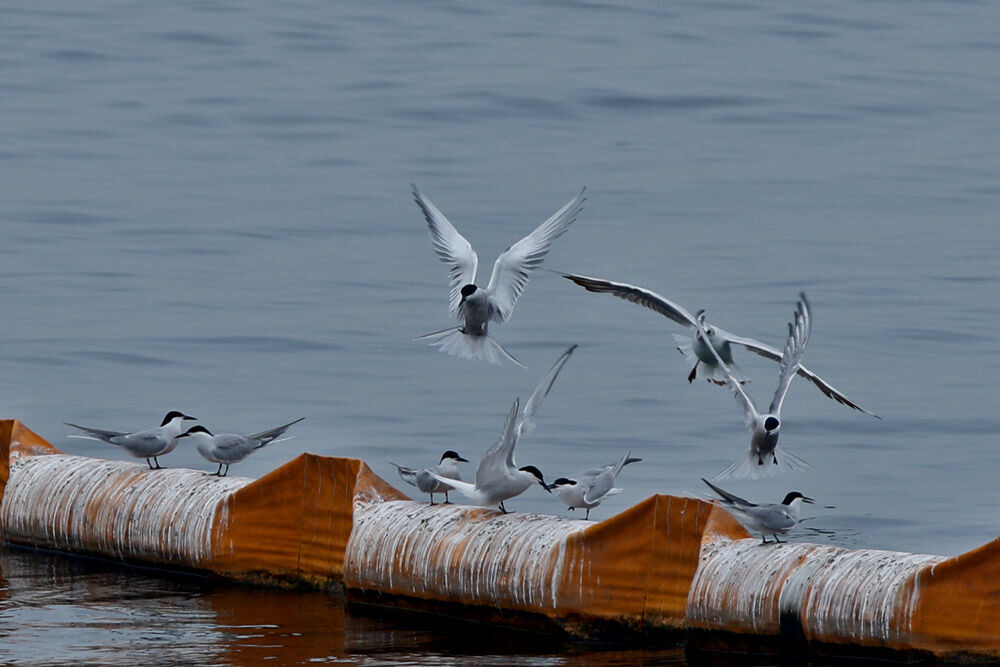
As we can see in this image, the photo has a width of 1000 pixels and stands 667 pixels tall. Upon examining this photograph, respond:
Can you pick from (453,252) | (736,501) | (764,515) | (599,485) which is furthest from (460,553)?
(453,252)

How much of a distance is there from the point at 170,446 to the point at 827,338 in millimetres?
21177

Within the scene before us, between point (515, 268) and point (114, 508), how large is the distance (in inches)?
147

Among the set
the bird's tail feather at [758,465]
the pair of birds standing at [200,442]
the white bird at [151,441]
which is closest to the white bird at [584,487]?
the bird's tail feather at [758,465]

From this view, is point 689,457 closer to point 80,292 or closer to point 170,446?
point 170,446

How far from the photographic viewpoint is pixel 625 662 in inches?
339

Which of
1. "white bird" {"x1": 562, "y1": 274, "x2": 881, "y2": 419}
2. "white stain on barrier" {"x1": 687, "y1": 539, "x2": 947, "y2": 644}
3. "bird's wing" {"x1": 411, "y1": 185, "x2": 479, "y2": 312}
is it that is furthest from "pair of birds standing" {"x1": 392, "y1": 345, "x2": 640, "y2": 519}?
"bird's wing" {"x1": 411, "y1": 185, "x2": 479, "y2": 312}

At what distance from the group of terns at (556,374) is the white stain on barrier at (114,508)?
1287 mm

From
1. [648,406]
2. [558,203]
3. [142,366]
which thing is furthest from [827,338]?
[558,203]

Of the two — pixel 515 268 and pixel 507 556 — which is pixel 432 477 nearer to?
pixel 507 556

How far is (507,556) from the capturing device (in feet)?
31.1

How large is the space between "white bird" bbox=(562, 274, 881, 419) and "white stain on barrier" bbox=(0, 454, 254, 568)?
9.46 feet

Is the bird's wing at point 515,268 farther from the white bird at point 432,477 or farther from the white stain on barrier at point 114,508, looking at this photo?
the white stain on barrier at point 114,508

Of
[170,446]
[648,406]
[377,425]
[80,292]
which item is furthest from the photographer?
[80,292]

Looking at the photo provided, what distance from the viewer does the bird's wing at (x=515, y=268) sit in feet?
44.7
